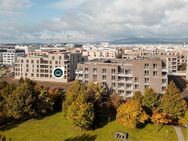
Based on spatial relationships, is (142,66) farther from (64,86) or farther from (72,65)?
(72,65)

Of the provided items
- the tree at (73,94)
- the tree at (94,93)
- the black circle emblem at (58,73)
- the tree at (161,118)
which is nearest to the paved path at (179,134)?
the tree at (161,118)

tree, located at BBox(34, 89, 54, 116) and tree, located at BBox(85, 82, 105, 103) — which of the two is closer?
tree, located at BBox(85, 82, 105, 103)

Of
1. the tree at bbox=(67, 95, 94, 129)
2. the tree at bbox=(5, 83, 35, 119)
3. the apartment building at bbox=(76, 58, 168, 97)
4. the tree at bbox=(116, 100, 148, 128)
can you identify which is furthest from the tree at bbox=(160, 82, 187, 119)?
the tree at bbox=(5, 83, 35, 119)

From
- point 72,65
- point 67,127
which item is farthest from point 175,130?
point 72,65

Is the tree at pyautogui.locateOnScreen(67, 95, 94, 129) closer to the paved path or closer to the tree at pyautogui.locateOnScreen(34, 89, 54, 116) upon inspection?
the tree at pyautogui.locateOnScreen(34, 89, 54, 116)

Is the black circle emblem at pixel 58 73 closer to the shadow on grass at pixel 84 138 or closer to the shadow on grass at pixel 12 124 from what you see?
the shadow on grass at pixel 12 124
